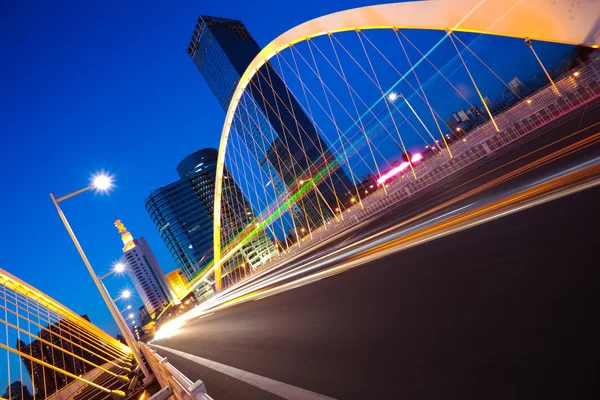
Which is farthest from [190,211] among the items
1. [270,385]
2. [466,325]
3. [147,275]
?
[466,325]

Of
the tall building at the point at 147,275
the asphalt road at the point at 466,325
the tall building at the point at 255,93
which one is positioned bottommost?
the asphalt road at the point at 466,325

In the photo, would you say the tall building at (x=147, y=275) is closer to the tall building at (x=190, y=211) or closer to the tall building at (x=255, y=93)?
the tall building at (x=190, y=211)

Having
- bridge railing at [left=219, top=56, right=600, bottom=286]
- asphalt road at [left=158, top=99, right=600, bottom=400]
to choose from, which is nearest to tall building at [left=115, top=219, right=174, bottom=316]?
bridge railing at [left=219, top=56, right=600, bottom=286]

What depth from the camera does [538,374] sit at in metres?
1.99

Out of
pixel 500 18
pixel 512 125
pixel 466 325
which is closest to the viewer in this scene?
pixel 466 325

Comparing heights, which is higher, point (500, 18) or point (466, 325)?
point (500, 18)

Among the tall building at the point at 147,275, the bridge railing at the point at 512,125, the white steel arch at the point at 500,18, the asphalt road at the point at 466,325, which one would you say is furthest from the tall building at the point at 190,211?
the asphalt road at the point at 466,325

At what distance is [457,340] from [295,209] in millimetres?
77328

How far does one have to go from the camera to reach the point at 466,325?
2.93 meters

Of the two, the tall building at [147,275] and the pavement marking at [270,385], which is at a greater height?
the tall building at [147,275]

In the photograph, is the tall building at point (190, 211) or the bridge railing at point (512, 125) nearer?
the bridge railing at point (512, 125)

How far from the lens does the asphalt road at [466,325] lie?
2139 millimetres

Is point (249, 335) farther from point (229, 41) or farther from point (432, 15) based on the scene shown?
point (229, 41)

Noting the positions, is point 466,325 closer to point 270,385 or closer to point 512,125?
point 270,385
